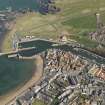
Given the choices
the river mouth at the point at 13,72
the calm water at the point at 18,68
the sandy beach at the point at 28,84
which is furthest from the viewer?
the calm water at the point at 18,68

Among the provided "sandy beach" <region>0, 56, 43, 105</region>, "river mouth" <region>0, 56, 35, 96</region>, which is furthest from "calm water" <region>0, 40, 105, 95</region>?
"sandy beach" <region>0, 56, 43, 105</region>

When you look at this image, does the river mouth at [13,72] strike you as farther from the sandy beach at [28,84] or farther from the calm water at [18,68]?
the sandy beach at [28,84]

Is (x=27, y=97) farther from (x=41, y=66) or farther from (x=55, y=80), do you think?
(x=41, y=66)

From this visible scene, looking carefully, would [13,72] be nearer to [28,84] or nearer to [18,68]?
[18,68]

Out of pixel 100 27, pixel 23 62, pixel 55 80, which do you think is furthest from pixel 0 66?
pixel 100 27

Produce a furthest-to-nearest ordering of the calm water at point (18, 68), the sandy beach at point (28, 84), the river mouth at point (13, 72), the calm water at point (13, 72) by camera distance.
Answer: the calm water at point (18, 68)
the calm water at point (13, 72)
the river mouth at point (13, 72)
the sandy beach at point (28, 84)

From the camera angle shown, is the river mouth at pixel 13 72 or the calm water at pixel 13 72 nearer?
the river mouth at pixel 13 72

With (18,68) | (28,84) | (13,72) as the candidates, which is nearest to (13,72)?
(13,72)

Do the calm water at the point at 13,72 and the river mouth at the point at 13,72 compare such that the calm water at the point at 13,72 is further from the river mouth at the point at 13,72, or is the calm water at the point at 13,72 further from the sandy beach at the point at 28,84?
the sandy beach at the point at 28,84

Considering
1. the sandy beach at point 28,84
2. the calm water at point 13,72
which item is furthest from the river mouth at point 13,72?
the sandy beach at point 28,84
